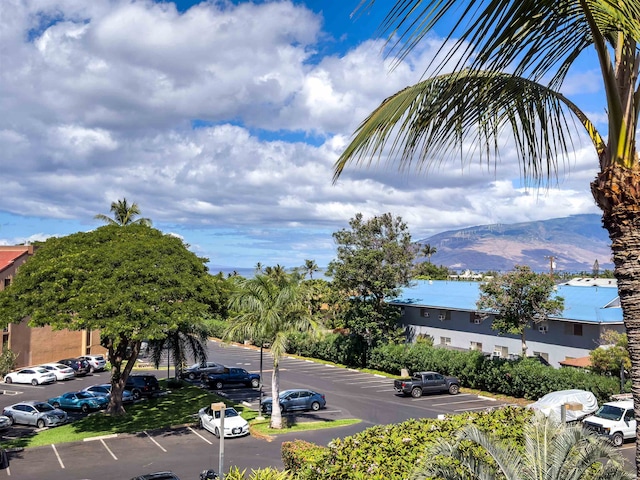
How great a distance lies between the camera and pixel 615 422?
23906 millimetres

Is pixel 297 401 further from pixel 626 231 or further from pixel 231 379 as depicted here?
pixel 626 231

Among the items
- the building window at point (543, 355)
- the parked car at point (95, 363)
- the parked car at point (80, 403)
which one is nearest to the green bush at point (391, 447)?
the parked car at point (80, 403)

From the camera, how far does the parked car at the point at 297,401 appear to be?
30.3 metres

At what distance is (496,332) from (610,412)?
17.6m

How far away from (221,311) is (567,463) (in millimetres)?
24218

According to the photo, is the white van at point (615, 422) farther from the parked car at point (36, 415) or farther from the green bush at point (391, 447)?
the parked car at point (36, 415)

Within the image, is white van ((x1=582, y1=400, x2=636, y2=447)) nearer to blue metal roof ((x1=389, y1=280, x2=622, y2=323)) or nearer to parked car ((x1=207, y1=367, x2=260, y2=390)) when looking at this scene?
blue metal roof ((x1=389, y1=280, x2=622, y2=323))

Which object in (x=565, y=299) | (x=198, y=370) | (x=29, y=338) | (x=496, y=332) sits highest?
(x=565, y=299)

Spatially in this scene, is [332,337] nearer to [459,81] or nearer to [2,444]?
[2,444]

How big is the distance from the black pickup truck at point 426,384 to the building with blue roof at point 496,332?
615cm

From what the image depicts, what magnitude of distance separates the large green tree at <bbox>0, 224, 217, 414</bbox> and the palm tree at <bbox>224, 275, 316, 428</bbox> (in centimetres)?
258

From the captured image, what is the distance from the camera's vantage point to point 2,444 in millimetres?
25328

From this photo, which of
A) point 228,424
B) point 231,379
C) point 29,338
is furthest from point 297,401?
point 29,338

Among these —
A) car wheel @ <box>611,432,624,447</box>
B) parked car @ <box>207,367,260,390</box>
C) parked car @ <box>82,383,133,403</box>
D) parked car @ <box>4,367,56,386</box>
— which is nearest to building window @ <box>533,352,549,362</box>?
car wheel @ <box>611,432,624,447</box>
